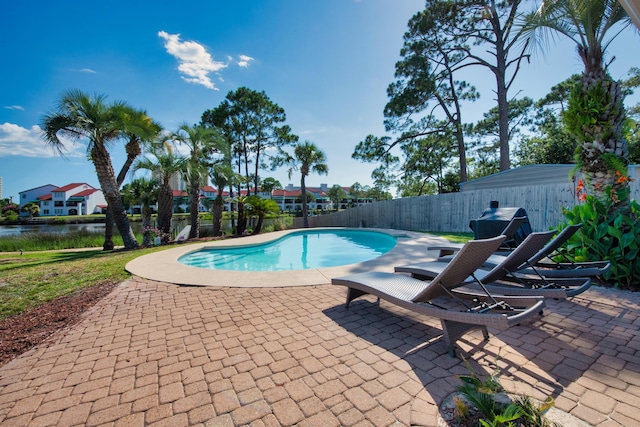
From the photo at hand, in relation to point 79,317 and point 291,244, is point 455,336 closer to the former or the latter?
point 79,317

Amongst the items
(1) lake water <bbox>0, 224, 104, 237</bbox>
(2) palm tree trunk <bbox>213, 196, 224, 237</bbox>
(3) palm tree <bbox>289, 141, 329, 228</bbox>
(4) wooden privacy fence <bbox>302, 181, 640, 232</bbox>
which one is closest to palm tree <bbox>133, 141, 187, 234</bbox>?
(2) palm tree trunk <bbox>213, 196, 224, 237</bbox>

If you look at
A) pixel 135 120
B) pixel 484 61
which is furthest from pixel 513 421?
pixel 484 61

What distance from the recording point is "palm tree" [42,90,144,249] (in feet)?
29.2

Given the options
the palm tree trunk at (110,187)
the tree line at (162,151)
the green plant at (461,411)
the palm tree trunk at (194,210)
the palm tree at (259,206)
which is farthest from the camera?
the palm tree at (259,206)

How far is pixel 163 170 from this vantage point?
460 inches

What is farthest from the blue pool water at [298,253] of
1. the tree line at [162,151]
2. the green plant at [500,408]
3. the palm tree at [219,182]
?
the green plant at [500,408]

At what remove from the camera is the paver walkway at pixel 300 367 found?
1.68 meters

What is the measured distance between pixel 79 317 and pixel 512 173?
1498cm

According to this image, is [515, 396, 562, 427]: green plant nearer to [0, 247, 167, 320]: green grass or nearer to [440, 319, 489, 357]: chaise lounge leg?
[440, 319, 489, 357]: chaise lounge leg

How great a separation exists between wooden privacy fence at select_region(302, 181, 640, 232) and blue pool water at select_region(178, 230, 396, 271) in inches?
134

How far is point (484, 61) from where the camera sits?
15.2 m

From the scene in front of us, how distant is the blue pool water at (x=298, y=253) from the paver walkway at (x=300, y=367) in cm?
480

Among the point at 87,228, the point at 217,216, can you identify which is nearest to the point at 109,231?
the point at 217,216

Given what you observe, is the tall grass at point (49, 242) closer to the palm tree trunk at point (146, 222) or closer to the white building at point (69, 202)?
the palm tree trunk at point (146, 222)
